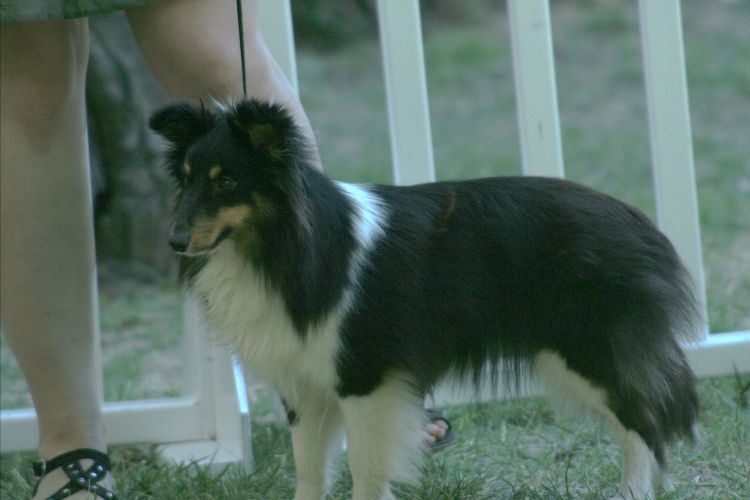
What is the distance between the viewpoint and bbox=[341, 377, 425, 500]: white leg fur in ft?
8.48

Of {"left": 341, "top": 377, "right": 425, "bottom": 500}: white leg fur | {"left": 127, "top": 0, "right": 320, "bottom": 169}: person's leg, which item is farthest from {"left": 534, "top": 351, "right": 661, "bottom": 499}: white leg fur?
{"left": 127, "top": 0, "right": 320, "bottom": 169}: person's leg

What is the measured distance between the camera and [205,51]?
2.70 metres

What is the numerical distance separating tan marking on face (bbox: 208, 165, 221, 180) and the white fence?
3.70 feet

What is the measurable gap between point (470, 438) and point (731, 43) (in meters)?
8.81

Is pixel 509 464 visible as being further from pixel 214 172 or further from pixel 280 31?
pixel 280 31

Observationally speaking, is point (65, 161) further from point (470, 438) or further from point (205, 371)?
point (470, 438)

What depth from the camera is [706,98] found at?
948cm

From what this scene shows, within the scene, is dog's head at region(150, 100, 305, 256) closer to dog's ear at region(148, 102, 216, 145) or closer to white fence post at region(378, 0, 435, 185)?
dog's ear at region(148, 102, 216, 145)

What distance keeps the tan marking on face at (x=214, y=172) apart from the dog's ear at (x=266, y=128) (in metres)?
0.09

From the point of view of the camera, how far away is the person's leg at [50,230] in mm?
2785

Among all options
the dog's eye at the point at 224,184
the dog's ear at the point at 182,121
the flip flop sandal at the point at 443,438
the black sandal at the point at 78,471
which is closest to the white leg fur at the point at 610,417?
the flip flop sandal at the point at 443,438

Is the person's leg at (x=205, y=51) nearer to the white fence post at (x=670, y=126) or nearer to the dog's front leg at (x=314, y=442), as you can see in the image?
the dog's front leg at (x=314, y=442)

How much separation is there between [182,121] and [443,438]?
127cm

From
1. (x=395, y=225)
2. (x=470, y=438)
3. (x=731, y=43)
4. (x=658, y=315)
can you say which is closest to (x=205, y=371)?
(x=470, y=438)
